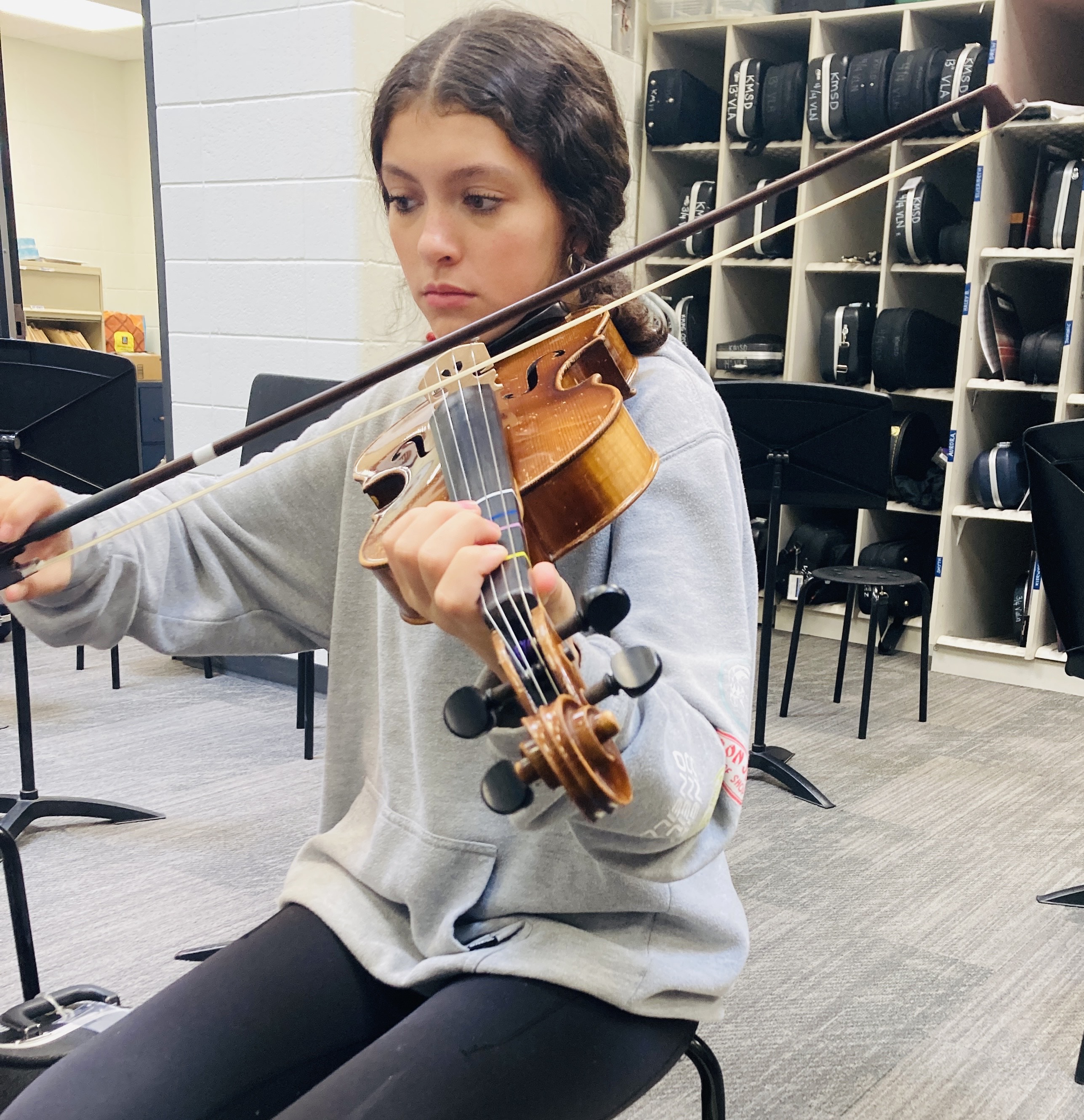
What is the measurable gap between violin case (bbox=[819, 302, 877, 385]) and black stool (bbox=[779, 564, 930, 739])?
2.39 ft

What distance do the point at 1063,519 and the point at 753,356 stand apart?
2023mm

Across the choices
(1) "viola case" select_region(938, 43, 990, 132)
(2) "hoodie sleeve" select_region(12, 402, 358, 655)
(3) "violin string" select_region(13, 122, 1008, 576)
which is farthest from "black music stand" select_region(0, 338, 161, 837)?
(1) "viola case" select_region(938, 43, 990, 132)

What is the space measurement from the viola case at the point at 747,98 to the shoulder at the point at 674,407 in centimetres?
307

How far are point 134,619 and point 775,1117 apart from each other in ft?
3.35

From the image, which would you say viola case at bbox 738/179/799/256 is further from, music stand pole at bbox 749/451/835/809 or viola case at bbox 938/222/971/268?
music stand pole at bbox 749/451/835/809

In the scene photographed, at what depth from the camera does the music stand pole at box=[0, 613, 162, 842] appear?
7.05 feet

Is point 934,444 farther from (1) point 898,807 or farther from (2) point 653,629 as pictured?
(2) point 653,629

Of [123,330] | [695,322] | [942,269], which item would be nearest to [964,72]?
[942,269]

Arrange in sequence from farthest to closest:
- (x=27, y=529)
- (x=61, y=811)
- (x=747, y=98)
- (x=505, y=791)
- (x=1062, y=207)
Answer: (x=747, y=98)
(x=1062, y=207)
(x=61, y=811)
(x=27, y=529)
(x=505, y=791)

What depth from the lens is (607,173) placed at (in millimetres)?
945

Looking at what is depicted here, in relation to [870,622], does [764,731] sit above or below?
below

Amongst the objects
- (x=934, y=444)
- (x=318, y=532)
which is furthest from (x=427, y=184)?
(x=934, y=444)

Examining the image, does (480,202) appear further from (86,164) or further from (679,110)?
(86,164)

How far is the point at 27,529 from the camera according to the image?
813mm
